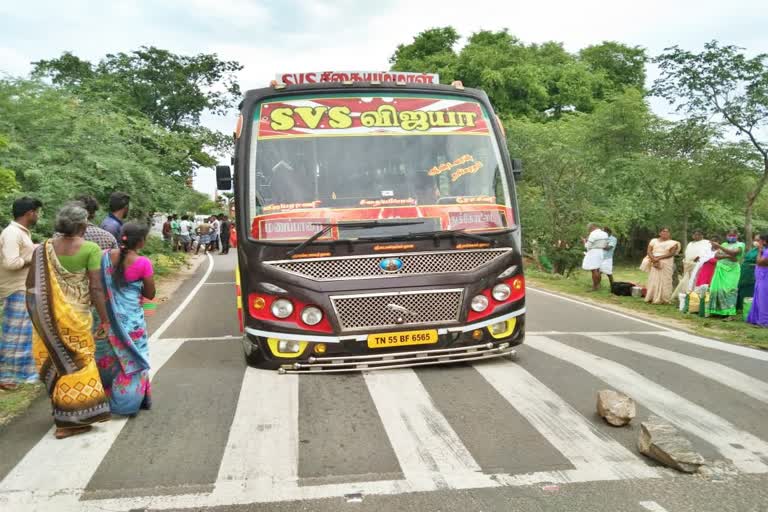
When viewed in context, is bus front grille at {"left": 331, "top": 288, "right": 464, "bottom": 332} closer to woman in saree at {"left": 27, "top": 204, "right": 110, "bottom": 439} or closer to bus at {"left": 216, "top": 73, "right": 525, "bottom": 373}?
bus at {"left": 216, "top": 73, "right": 525, "bottom": 373}

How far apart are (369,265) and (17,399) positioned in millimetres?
3401

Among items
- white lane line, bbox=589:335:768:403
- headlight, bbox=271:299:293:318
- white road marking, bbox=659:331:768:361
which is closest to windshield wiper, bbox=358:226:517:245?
headlight, bbox=271:299:293:318

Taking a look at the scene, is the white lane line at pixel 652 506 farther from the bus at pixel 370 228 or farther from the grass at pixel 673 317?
the grass at pixel 673 317

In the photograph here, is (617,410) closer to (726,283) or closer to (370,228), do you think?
(370,228)

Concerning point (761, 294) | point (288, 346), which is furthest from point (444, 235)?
point (761, 294)

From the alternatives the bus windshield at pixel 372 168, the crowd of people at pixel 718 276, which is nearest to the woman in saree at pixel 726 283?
the crowd of people at pixel 718 276

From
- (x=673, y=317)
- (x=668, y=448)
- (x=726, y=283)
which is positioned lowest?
(x=673, y=317)

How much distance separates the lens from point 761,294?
1102cm

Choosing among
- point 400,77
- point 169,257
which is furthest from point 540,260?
point 400,77

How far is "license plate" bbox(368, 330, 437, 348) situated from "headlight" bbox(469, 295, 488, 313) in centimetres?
47

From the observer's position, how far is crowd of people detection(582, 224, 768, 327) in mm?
11141

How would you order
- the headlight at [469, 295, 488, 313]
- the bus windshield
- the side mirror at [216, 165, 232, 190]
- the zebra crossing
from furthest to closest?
the side mirror at [216, 165, 232, 190] → the headlight at [469, 295, 488, 313] → the bus windshield → the zebra crossing

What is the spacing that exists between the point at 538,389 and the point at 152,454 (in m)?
3.43

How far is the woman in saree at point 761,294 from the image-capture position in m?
10.9
